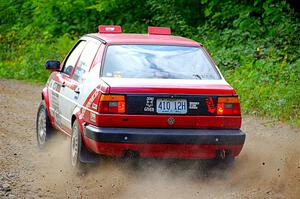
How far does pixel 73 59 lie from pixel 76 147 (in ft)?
5.18

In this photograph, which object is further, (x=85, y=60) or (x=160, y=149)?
(x=85, y=60)

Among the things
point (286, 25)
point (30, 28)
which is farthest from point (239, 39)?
point (30, 28)

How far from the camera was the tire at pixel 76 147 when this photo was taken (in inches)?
316

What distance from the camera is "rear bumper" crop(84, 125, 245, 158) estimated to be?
297 inches

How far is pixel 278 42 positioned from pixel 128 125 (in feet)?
34.5

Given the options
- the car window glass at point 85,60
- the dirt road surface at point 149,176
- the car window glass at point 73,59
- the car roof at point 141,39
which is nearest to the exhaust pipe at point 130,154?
the dirt road surface at point 149,176

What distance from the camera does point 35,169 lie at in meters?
8.74

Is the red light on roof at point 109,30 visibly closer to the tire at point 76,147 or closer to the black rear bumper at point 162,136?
the tire at point 76,147

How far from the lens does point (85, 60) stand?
29.0ft

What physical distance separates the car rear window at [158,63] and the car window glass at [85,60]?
34 centimetres

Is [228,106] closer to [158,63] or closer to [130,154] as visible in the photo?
[158,63]

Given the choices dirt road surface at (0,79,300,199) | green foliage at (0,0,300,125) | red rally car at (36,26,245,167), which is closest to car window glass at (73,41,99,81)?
red rally car at (36,26,245,167)

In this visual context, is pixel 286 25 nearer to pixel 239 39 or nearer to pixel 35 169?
pixel 239 39

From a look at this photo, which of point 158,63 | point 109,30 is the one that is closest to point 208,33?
point 109,30
